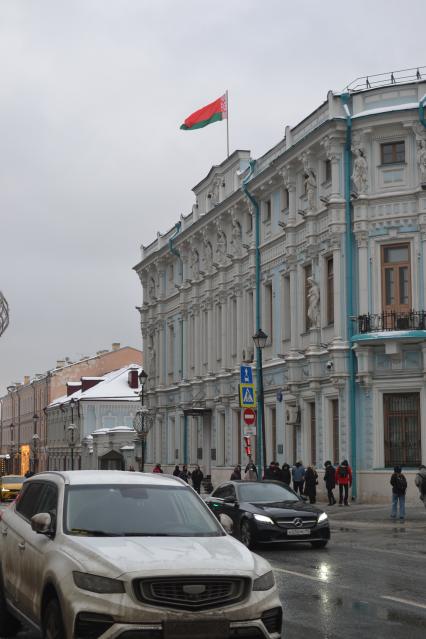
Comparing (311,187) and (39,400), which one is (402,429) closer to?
(311,187)

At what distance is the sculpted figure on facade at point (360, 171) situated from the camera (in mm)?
34906

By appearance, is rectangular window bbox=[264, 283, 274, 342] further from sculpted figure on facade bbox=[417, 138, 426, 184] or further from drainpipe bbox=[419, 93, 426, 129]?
drainpipe bbox=[419, 93, 426, 129]

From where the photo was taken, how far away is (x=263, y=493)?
70.1 feet

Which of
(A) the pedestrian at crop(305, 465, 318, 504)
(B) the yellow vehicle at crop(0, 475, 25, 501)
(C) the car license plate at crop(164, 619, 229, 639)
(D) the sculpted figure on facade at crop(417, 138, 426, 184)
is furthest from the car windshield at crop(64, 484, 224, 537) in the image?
(B) the yellow vehicle at crop(0, 475, 25, 501)

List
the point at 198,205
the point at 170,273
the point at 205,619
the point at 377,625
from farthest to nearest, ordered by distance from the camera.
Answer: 1. the point at 170,273
2. the point at 198,205
3. the point at 377,625
4. the point at 205,619

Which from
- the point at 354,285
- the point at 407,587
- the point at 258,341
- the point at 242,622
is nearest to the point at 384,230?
the point at 354,285

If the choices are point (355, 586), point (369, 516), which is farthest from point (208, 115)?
point (355, 586)

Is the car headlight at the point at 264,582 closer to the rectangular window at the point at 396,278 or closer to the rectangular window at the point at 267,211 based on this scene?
the rectangular window at the point at 396,278

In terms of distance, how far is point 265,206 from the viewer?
43.1m

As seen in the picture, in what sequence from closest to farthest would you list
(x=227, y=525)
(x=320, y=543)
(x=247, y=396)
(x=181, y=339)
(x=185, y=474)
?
1. (x=227, y=525)
2. (x=320, y=543)
3. (x=247, y=396)
4. (x=185, y=474)
5. (x=181, y=339)

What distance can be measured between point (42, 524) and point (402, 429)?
86.7 feet

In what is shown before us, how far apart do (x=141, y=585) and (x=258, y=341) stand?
A: 81.7ft

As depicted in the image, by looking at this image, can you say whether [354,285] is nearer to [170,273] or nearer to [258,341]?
[258,341]

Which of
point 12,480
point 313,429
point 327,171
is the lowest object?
point 12,480
